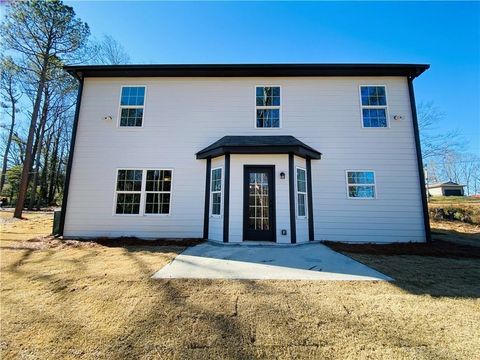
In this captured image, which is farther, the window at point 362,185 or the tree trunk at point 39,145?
the tree trunk at point 39,145

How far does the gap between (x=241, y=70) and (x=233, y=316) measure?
7783 mm

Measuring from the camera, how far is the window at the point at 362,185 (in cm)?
738

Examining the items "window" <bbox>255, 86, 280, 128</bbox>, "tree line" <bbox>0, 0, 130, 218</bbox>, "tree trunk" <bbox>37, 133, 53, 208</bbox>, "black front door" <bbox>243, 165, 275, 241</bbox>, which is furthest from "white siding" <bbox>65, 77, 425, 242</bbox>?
"tree trunk" <bbox>37, 133, 53, 208</bbox>

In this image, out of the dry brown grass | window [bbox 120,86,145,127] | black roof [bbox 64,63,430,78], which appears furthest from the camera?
window [bbox 120,86,145,127]

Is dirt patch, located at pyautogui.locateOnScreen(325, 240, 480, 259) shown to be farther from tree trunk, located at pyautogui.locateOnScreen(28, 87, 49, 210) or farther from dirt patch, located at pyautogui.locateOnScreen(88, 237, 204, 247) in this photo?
tree trunk, located at pyautogui.locateOnScreen(28, 87, 49, 210)

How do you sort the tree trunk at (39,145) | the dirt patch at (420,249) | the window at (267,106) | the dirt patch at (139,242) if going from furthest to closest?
1. the tree trunk at (39,145)
2. the window at (267,106)
3. the dirt patch at (139,242)
4. the dirt patch at (420,249)

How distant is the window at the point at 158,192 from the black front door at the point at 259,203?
2780 millimetres

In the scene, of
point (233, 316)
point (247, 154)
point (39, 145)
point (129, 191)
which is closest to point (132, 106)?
point (129, 191)

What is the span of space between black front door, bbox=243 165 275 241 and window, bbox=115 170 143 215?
3827 mm

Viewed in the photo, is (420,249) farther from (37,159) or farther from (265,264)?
(37,159)

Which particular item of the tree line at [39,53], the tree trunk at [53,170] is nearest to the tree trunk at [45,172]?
the tree trunk at [53,170]

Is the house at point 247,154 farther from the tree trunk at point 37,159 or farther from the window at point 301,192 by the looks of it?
the tree trunk at point 37,159

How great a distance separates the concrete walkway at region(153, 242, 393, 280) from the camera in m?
3.86

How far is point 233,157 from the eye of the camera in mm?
7023
